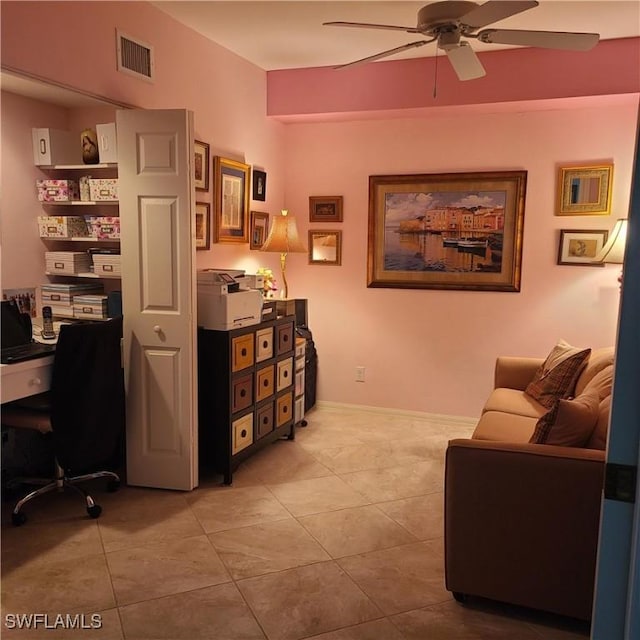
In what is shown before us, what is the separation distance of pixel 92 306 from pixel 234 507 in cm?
144

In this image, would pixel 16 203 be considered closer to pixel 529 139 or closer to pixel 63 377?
pixel 63 377

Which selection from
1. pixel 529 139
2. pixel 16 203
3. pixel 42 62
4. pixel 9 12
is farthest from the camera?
pixel 529 139

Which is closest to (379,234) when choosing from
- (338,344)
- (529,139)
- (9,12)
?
(338,344)

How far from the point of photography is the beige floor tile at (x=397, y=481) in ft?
11.3

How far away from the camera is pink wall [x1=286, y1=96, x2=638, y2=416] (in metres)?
4.42

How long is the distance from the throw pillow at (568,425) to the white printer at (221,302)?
182cm

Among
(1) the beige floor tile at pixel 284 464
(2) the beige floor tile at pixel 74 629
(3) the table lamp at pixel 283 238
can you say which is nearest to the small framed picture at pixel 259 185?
(3) the table lamp at pixel 283 238

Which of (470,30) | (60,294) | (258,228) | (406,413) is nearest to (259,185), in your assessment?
(258,228)

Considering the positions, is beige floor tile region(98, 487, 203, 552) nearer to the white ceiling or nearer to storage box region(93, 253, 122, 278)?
storage box region(93, 253, 122, 278)

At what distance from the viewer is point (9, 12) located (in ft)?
8.55

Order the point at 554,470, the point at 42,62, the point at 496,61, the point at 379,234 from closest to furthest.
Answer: the point at 554,470 → the point at 42,62 → the point at 496,61 → the point at 379,234

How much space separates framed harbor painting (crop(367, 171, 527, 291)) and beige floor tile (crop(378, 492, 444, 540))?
77.0 inches

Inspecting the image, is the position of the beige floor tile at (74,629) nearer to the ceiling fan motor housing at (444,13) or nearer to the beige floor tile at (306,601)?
the beige floor tile at (306,601)

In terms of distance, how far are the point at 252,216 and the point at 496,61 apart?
6.87ft
